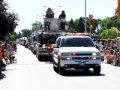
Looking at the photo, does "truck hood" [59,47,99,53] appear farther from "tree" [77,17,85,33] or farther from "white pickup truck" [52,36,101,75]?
"tree" [77,17,85,33]

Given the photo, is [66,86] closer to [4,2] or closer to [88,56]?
[88,56]

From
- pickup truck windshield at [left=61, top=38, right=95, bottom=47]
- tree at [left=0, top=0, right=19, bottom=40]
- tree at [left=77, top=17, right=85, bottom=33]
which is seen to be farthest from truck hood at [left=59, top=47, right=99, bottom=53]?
tree at [left=77, top=17, right=85, bottom=33]

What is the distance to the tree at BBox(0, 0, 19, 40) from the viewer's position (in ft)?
112

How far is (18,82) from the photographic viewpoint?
757 inches

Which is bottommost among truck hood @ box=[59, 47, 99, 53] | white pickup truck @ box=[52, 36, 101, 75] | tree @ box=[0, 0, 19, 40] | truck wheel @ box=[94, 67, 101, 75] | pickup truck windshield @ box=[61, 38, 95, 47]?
truck wheel @ box=[94, 67, 101, 75]

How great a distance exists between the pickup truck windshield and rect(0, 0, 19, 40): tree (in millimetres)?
10343

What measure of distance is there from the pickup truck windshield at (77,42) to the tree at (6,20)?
10343 mm

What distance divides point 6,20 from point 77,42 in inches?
464

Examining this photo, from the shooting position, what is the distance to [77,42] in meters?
24.0

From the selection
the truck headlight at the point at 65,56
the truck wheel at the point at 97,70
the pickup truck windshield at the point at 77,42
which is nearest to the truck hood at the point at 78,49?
the truck headlight at the point at 65,56

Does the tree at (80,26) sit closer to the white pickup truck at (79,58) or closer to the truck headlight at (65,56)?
the white pickup truck at (79,58)

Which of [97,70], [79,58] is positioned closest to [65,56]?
[79,58]

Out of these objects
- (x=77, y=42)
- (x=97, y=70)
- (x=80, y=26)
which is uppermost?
(x=77, y=42)

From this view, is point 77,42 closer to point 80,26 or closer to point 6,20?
point 6,20
